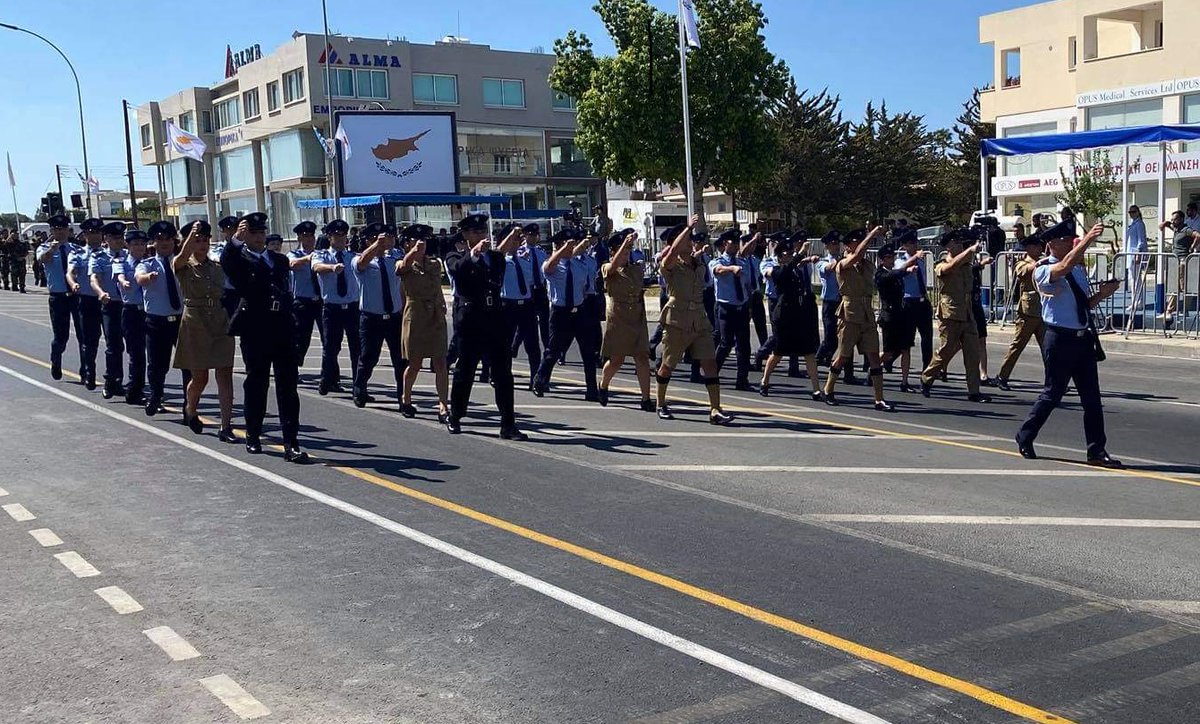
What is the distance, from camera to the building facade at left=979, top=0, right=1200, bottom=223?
39719 mm

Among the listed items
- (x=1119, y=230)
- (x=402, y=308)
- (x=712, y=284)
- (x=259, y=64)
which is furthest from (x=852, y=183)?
(x=402, y=308)

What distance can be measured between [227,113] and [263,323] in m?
68.5

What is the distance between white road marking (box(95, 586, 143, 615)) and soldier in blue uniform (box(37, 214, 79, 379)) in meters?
9.09

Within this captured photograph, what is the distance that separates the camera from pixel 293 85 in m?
62.4

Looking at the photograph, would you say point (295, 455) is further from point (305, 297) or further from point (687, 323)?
point (305, 297)

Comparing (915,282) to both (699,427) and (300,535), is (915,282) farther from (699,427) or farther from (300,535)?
(300,535)

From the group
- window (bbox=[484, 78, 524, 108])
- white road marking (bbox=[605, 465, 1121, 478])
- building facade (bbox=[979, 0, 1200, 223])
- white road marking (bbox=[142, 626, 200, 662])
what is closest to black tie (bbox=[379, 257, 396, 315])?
white road marking (bbox=[605, 465, 1121, 478])

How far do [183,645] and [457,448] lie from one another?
15.7 ft

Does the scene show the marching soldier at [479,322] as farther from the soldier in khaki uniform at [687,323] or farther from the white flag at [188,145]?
the white flag at [188,145]

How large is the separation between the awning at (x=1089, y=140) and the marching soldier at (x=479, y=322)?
12233 millimetres

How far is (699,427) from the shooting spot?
1110 cm

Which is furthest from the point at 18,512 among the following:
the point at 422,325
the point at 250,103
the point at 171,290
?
the point at 250,103

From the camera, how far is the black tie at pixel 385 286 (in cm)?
1284

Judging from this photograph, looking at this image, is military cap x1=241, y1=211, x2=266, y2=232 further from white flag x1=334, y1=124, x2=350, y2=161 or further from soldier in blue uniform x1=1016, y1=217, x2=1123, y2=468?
white flag x1=334, y1=124, x2=350, y2=161
